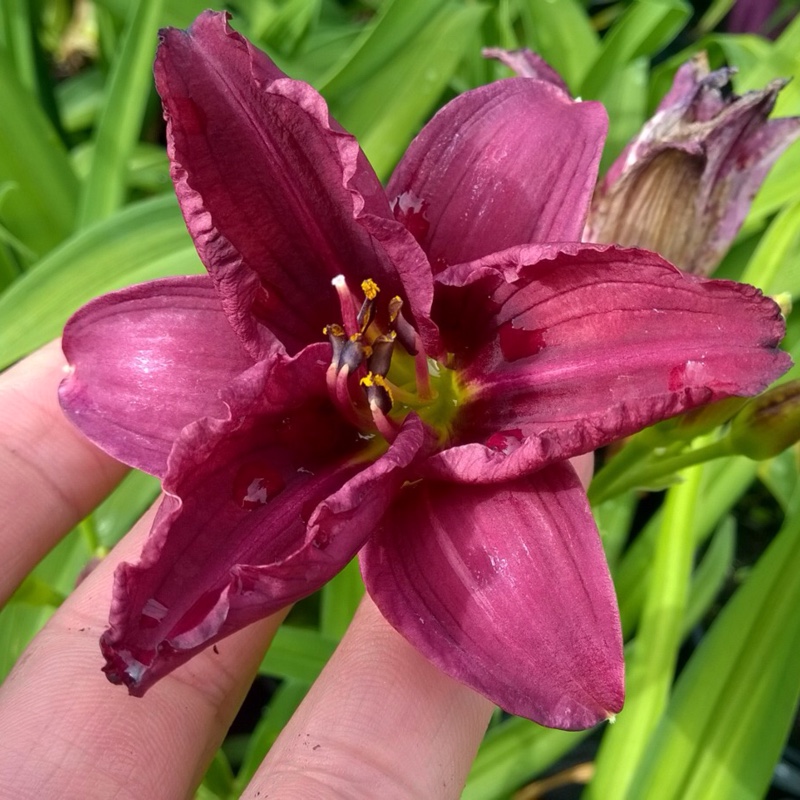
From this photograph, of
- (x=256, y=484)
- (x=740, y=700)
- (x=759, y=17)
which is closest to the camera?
(x=256, y=484)

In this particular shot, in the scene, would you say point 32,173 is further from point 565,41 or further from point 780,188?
point 780,188

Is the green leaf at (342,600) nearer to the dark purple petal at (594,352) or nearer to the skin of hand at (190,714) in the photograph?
the skin of hand at (190,714)

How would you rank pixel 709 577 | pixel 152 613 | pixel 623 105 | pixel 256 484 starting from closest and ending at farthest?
pixel 152 613 < pixel 256 484 < pixel 709 577 < pixel 623 105

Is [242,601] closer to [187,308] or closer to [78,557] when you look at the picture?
[187,308]

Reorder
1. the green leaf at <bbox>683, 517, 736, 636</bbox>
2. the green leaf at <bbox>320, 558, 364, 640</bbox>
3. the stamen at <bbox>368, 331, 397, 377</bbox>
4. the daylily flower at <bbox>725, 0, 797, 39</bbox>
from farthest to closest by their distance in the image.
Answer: the daylily flower at <bbox>725, 0, 797, 39</bbox>, the green leaf at <bbox>683, 517, 736, 636</bbox>, the green leaf at <bbox>320, 558, 364, 640</bbox>, the stamen at <bbox>368, 331, 397, 377</bbox>

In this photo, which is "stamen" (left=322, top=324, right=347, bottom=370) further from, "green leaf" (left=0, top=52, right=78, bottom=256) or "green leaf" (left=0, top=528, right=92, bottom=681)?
"green leaf" (left=0, top=52, right=78, bottom=256)

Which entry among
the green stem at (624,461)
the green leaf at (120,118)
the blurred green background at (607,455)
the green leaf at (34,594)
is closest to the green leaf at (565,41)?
the blurred green background at (607,455)

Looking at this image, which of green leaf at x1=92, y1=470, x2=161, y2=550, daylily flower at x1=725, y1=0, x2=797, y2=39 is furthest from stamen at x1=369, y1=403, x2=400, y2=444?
daylily flower at x1=725, y1=0, x2=797, y2=39

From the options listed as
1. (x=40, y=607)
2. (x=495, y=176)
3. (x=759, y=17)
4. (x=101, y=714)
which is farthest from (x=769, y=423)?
(x=759, y=17)
